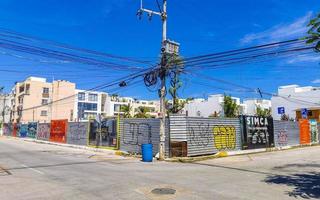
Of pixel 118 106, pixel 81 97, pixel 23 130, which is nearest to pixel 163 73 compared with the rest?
pixel 23 130

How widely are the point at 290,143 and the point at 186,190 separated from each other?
26763 millimetres

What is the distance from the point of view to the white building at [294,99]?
66.0 meters

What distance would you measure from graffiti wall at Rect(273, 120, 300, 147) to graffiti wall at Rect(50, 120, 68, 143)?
904 inches

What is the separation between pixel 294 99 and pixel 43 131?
50866 mm

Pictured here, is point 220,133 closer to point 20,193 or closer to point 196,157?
point 196,157

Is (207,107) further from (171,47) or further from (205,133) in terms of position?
(171,47)

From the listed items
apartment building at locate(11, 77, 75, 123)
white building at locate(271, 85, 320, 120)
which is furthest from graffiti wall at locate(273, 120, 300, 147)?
apartment building at locate(11, 77, 75, 123)

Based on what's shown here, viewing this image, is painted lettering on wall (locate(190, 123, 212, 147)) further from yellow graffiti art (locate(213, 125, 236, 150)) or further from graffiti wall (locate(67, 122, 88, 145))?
graffiti wall (locate(67, 122, 88, 145))

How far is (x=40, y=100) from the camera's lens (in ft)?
302

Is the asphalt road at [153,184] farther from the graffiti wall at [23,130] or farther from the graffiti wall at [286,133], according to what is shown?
the graffiti wall at [23,130]

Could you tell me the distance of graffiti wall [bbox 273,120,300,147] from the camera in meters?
31.7

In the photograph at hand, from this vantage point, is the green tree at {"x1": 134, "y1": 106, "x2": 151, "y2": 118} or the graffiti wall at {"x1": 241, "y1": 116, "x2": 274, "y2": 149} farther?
the green tree at {"x1": 134, "y1": 106, "x2": 151, "y2": 118}

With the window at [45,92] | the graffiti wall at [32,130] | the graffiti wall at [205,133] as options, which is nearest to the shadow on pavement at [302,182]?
the graffiti wall at [205,133]

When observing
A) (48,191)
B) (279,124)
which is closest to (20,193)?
(48,191)
